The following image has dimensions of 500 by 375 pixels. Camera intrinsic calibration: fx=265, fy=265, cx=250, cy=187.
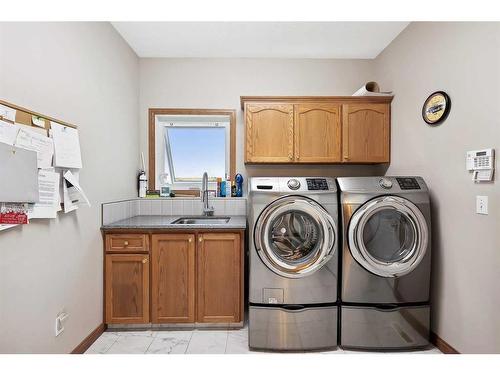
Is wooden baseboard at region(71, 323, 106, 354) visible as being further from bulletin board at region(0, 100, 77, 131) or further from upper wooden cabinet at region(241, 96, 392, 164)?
upper wooden cabinet at region(241, 96, 392, 164)

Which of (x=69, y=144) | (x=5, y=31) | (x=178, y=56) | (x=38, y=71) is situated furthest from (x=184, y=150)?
(x=5, y=31)

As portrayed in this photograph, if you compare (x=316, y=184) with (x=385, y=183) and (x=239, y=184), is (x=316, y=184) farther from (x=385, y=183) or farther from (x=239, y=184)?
(x=239, y=184)

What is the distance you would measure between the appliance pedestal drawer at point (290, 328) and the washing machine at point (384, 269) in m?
0.15

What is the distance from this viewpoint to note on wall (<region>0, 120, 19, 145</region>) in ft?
4.10

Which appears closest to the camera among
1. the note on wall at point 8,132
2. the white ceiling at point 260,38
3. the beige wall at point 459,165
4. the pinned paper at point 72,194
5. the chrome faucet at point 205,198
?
the note on wall at point 8,132

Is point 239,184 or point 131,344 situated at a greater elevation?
point 239,184

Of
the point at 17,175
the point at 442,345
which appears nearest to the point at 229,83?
the point at 17,175

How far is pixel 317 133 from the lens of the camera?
265 centimetres

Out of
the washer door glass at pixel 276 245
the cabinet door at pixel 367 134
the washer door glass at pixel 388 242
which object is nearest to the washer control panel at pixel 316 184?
the washer door glass at pixel 276 245

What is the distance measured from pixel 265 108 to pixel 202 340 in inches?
84.5

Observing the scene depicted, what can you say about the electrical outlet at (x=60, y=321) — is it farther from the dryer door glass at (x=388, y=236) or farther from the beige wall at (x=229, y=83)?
the dryer door glass at (x=388, y=236)

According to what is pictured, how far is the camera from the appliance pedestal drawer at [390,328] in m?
2.02

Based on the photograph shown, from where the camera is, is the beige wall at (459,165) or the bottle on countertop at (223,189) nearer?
the beige wall at (459,165)

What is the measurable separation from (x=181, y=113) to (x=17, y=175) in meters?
1.88
